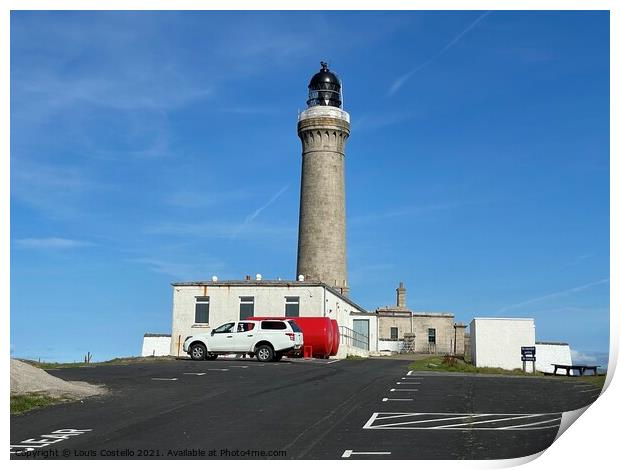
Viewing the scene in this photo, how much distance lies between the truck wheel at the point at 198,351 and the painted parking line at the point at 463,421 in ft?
67.4

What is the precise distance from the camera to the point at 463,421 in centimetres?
1430

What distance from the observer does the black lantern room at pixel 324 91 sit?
65062 mm

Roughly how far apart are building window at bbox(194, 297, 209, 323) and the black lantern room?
82.5ft

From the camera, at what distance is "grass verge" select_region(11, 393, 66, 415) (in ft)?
51.8

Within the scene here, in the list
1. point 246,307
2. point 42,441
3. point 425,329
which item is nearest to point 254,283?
point 246,307

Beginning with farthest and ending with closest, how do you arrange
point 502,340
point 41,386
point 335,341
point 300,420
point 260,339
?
point 335,341
point 502,340
point 260,339
point 41,386
point 300,420

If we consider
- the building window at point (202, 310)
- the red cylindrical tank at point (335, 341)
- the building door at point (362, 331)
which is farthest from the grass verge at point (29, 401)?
the building door at point (362, 331)

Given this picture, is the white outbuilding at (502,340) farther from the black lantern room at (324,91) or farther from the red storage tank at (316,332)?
the black lantern room at (324,91)

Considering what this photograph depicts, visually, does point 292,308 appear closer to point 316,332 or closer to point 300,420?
point 316,332

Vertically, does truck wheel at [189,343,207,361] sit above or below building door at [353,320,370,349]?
above

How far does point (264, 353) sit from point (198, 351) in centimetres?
353

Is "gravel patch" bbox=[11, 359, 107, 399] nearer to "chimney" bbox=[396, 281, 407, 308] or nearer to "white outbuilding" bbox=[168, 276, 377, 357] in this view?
"white outbuilding" bbox=[168, 276, 377, 357]

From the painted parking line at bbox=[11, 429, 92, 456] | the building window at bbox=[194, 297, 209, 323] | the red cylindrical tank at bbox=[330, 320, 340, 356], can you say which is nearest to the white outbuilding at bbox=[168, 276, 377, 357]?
the building window at bbox=[194, 297, 209, 323]
